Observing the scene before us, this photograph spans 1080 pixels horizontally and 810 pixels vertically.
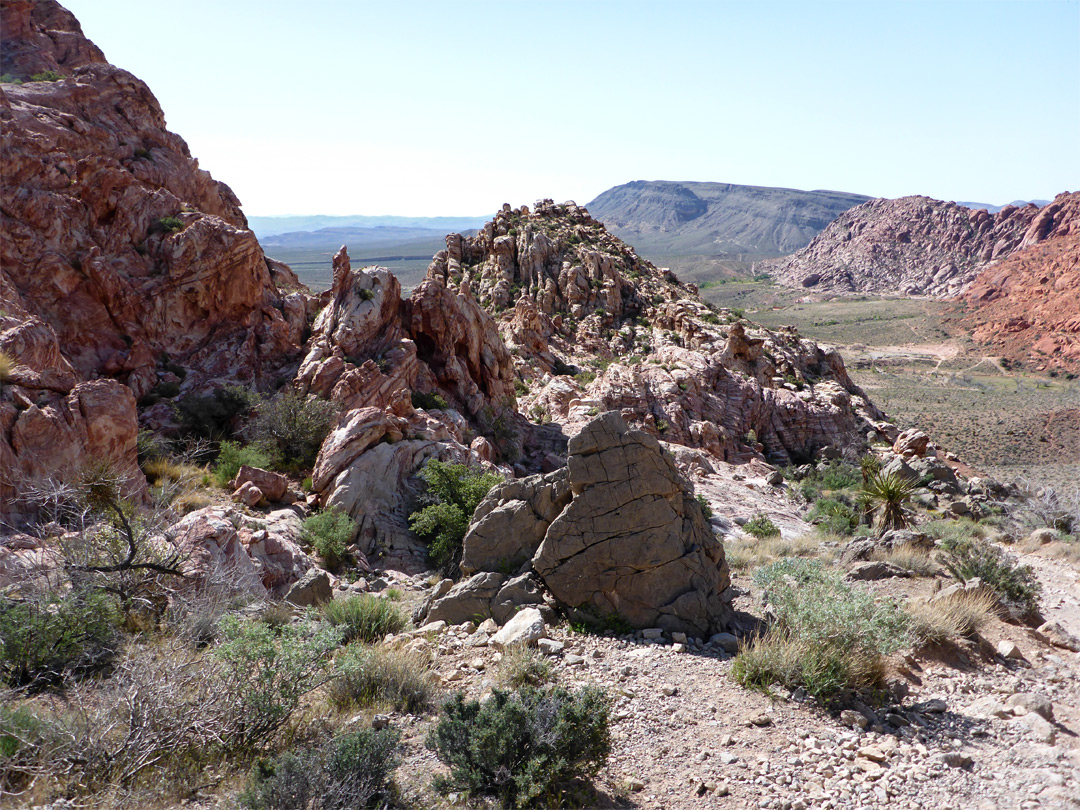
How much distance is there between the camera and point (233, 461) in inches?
555

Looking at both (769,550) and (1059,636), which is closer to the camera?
(1059,636)

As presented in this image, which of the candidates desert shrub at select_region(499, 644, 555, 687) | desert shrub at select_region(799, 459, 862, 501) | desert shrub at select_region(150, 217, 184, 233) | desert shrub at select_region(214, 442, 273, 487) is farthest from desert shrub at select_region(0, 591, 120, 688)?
desert shrub at select_region(799, 459, 862, 501)

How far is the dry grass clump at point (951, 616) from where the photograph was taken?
816 centimetres

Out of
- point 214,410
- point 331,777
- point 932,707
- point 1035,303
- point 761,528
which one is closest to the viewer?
point 331,777

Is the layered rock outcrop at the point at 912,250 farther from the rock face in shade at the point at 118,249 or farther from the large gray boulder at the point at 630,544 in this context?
the large gray boulder at the point at 630,544

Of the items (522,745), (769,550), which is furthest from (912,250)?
(522,745)

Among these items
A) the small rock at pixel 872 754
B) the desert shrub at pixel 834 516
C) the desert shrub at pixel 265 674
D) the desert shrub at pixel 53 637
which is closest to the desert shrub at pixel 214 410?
the desert shrub at pixel 53 637

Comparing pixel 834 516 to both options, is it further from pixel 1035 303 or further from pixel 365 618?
pixel 1035 303

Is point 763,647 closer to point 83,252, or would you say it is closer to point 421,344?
point 421,344

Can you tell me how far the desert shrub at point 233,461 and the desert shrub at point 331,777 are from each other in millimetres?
9834

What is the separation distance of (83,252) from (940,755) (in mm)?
21987

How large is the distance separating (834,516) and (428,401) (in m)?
12.7

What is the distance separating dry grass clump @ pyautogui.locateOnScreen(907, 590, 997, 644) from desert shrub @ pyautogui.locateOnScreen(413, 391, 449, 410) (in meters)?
13.4

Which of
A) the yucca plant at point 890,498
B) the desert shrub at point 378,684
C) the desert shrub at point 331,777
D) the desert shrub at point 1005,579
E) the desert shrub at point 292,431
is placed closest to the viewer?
the desert shrub at point 331,777
